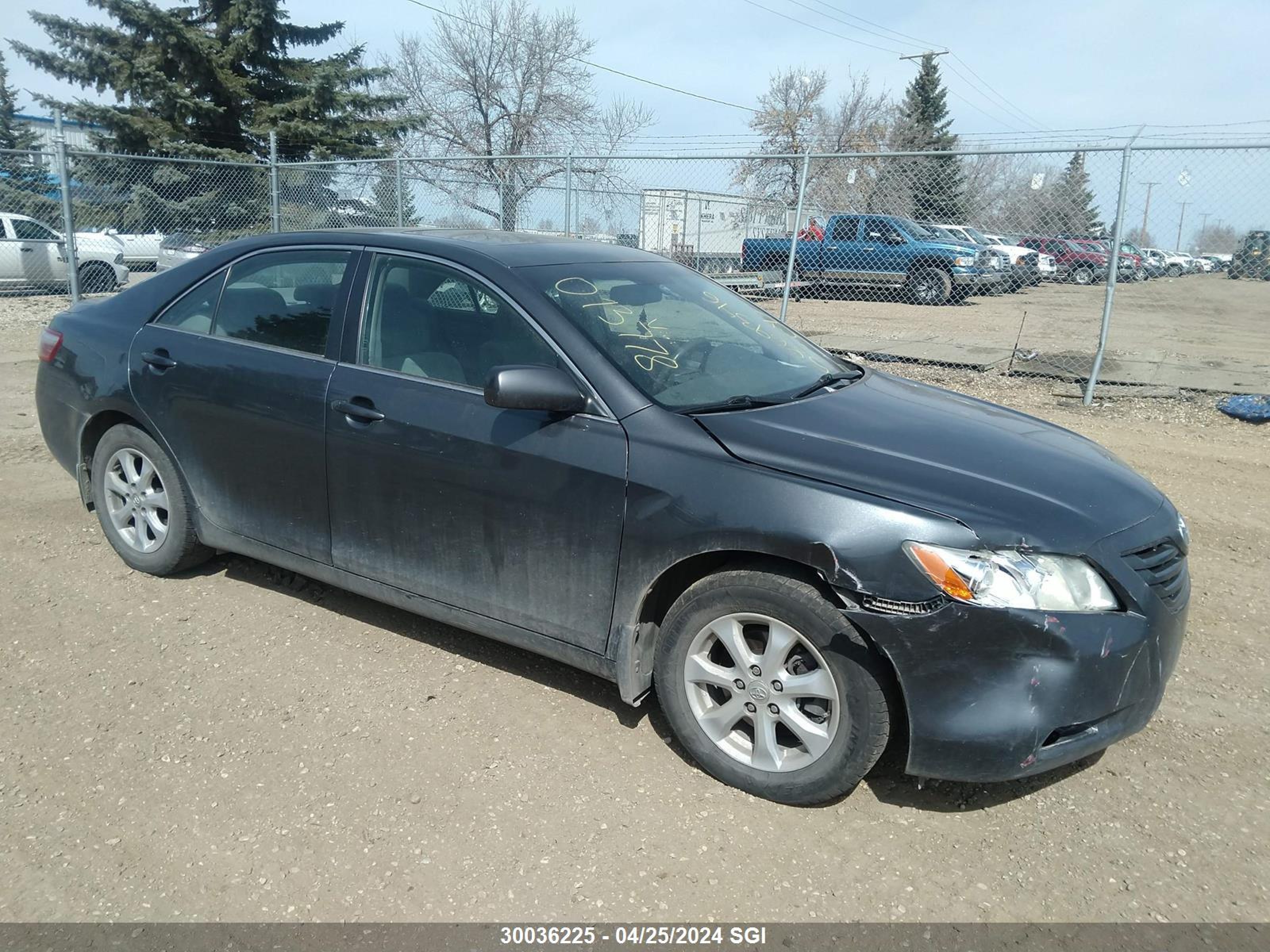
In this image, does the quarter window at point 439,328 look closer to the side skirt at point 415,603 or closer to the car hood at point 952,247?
the side skirt at point 415,603

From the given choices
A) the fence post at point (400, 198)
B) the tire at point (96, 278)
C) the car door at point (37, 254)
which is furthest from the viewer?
the car door at point (37, 254)

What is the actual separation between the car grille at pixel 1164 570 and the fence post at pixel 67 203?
1302 centimetres

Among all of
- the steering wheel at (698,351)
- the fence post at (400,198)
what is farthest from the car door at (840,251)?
the steering wheel at (698,351)

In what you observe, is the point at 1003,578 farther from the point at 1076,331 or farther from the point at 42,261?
the point at 42,261

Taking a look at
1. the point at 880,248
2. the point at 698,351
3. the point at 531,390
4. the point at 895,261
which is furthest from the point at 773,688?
the point at 895,261

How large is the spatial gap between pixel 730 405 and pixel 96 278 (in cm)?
1643

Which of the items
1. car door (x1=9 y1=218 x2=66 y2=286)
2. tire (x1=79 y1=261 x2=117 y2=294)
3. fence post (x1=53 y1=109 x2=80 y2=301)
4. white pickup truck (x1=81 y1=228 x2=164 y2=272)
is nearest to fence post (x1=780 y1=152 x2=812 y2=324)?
fence post (x1=53 y1=109 x2=80 y2=301)

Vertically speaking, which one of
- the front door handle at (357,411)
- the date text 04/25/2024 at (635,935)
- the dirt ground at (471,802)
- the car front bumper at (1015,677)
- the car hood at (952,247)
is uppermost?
the car hood at (952,247)

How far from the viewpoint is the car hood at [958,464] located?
269cm

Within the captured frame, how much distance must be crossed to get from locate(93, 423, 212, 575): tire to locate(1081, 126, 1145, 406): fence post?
7631mm

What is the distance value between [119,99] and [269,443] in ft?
84.2

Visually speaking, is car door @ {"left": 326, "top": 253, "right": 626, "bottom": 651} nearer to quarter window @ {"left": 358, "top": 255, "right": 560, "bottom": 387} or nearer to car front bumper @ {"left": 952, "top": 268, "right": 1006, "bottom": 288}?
quarter window @ {"left": 358, "top": 255, "right": 560, "bottom": 387}

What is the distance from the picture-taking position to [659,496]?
294cm

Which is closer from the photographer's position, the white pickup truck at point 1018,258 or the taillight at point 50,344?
the taillight at point 50,344
